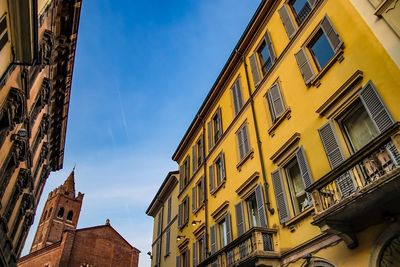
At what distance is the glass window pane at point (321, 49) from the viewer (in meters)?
9.57

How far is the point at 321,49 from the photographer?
32.9 feet

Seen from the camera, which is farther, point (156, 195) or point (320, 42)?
point (156, 195)

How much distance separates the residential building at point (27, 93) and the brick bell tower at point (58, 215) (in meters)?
53.2

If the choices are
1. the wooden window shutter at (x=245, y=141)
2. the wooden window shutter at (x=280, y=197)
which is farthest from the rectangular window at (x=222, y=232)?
the wooden window shutter at (x=280, y=197)

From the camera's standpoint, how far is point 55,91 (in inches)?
733

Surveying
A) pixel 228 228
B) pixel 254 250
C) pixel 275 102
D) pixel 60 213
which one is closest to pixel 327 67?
pixel 275 102

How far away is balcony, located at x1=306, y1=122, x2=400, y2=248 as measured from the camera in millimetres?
5645

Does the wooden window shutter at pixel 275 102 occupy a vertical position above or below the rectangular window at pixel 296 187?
above

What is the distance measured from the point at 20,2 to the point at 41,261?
2041 inches

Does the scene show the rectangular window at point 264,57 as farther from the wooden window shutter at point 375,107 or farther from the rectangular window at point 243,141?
the wooden window shutter at point 375,107

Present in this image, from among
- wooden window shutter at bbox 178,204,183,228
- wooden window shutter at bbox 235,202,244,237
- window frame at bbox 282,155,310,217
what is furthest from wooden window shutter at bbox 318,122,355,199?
wooden window shutter at bbox 178,204,183,228

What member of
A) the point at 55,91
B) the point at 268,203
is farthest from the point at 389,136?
the point at 55,91

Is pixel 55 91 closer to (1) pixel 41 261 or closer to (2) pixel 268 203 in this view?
(2) pixel 268 203

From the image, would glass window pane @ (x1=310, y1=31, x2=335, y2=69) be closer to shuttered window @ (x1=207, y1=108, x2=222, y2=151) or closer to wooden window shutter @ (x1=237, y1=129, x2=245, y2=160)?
wooden window shutter @ (x1=237, y1=129, x2=245, y2=160)
